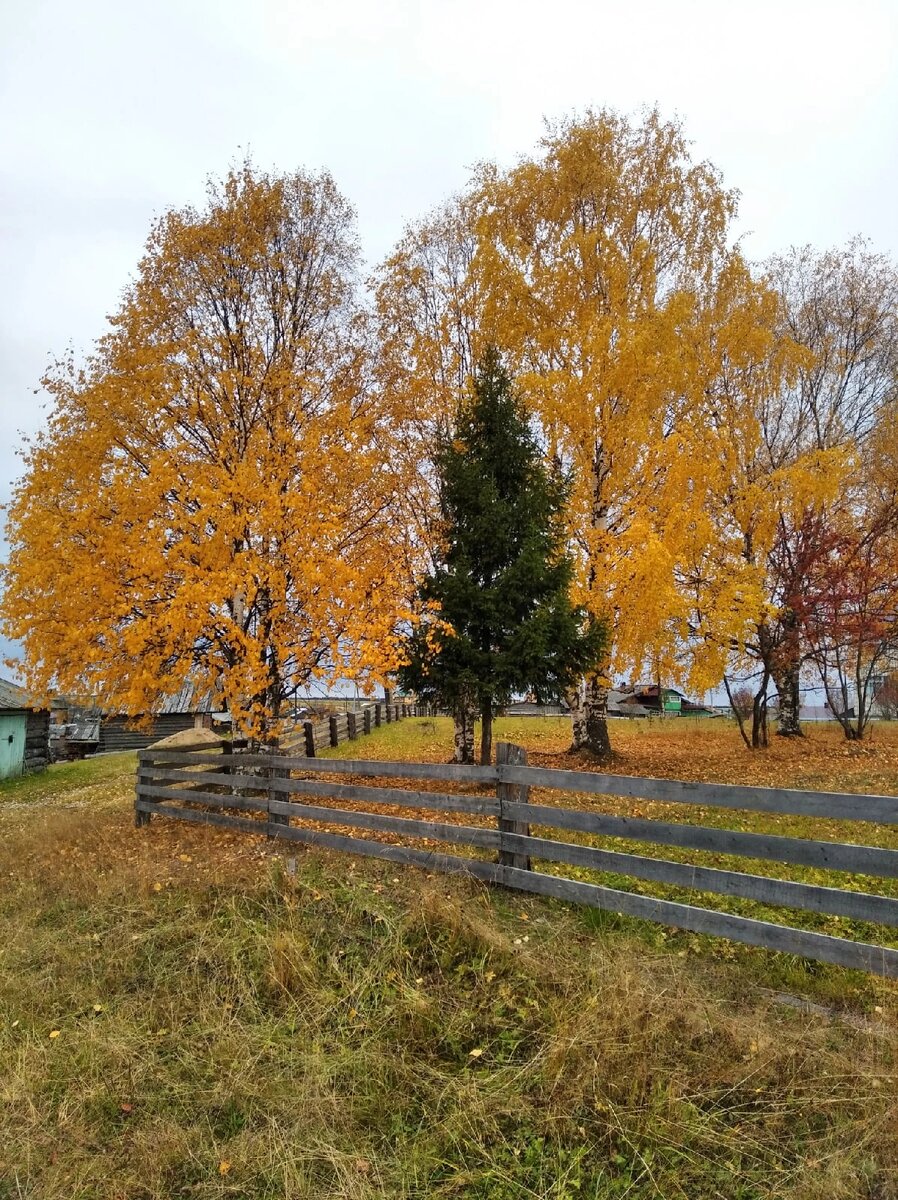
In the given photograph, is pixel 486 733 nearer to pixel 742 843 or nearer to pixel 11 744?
pixel 742 843

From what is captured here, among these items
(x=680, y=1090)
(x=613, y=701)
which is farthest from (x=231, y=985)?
(x=613, y=701)

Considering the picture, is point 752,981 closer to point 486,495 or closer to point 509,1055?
point 509,1055

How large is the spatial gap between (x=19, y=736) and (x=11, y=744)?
442mm

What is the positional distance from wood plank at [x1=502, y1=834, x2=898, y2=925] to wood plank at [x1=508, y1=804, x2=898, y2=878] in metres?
0.14

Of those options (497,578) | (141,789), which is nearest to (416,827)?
(141,789)

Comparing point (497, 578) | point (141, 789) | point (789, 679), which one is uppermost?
point (497, 578)

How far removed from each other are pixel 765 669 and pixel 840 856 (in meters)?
14.1

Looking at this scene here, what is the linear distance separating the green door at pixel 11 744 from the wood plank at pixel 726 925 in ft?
79.3

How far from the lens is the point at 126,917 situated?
623 centimetres

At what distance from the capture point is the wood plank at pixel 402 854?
19.6 ft

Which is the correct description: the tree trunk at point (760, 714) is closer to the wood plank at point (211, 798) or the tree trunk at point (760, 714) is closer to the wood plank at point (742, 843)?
the wood plank at point (211, 798)

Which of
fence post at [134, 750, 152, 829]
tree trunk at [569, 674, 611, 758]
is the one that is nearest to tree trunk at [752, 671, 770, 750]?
tree trunk at [569, 674, 611, 758]

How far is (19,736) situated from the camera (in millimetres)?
24438

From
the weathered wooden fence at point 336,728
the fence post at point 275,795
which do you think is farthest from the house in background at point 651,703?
the fence post at point 275,795
